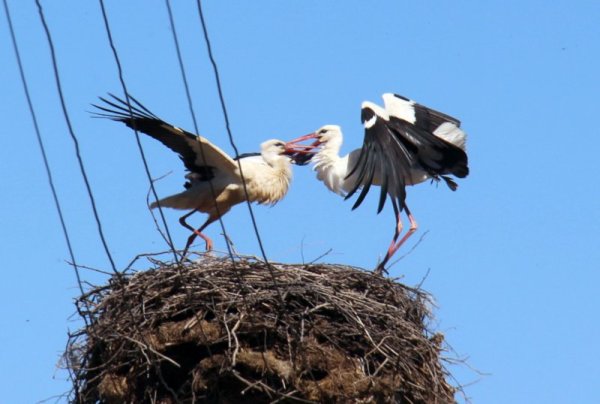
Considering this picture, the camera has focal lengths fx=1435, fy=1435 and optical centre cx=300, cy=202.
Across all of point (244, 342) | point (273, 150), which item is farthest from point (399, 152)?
point (244, 342)

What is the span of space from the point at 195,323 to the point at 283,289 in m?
0.64

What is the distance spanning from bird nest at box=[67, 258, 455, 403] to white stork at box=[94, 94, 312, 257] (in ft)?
7.24

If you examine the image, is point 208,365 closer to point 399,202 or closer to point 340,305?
point 340,305

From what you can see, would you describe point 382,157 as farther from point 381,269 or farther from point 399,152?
point 381,269

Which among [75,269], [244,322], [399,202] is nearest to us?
[75,269]

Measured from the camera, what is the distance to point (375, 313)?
973 centimetres

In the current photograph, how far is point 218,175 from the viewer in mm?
12406

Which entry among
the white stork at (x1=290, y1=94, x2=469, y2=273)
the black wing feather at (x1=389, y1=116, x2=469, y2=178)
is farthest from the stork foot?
the black wing feather at (x1=389, y1=116, x2=469, y2=178)

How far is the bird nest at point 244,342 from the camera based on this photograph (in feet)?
29.7

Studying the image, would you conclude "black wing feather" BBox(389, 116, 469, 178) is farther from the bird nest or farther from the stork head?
the bird nest

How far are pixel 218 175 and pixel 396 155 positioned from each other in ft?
5.07

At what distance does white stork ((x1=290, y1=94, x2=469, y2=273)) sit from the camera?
12.2 metres

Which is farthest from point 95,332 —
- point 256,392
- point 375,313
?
point 375,313

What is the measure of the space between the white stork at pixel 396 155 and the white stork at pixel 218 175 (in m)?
0.48
